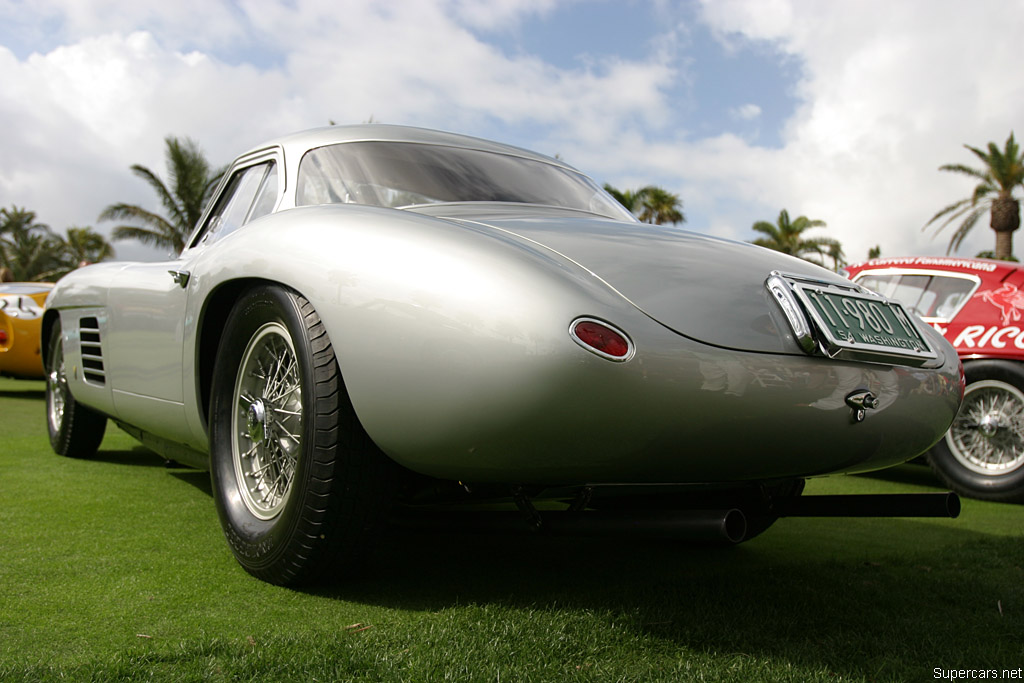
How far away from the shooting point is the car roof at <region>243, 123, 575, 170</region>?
328cm

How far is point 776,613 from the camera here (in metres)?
2.36

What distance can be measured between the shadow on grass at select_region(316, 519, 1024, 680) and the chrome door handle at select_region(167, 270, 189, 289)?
3.79 ft

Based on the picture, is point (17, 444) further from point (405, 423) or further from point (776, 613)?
point (776, 613)

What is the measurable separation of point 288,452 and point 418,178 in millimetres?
1120

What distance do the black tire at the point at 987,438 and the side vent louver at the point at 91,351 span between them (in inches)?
189

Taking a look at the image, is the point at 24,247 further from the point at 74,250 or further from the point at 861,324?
the point at 861,324

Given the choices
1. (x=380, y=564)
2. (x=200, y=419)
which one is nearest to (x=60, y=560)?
(x=200, y=419)

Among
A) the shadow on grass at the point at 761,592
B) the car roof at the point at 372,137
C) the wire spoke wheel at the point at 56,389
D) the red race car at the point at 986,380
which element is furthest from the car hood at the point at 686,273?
the wire spoke wheel at the point at 56,389

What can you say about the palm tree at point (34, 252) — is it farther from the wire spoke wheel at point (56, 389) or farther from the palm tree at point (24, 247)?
the wire spoke wheel at point (56, 389)

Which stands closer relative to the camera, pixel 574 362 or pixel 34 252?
pixel 574 362

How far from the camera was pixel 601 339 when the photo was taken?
1854 mm

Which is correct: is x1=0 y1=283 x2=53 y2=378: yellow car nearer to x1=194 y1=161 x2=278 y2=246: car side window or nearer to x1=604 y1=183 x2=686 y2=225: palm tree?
x1=194 y1=161 x2=278 y2=246: car side window

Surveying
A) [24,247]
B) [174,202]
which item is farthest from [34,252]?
[174,202]

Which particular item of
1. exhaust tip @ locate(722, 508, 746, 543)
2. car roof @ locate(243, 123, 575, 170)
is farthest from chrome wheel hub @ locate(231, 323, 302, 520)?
exhaust tip @ locate(722, 508, 746, 543)
